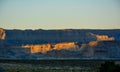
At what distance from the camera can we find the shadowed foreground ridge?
9012 cm

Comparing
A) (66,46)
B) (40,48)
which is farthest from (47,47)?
(66,46)

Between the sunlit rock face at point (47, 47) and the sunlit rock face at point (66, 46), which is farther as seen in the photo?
the sunlit rock face at point (66, 46)

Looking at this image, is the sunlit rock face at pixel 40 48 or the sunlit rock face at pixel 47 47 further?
the sunlit rock face at pixel 40 48

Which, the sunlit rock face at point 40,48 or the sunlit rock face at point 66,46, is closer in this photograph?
the sunlit rock face at point 40,48

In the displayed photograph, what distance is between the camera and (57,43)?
95.4m

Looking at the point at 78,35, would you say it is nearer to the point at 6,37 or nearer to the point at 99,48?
the point at 99,48

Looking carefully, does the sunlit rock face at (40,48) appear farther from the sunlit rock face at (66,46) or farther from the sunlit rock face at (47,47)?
the sunlit rock face at (66,46)

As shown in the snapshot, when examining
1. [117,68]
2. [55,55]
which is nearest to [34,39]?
[55,55]

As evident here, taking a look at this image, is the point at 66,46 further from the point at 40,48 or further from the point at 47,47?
the point at 40,48

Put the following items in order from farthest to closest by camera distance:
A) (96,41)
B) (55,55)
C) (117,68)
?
(96,41) → (55,55) → (117,68)

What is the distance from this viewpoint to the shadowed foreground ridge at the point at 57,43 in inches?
3548

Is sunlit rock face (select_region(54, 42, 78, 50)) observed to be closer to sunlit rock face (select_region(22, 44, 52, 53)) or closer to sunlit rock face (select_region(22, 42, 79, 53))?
sunlit rock face (select_region(22, 42, 79, 53))

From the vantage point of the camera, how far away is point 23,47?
313 ft

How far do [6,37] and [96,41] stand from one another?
17.4 meters
